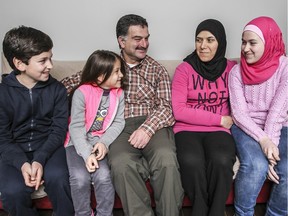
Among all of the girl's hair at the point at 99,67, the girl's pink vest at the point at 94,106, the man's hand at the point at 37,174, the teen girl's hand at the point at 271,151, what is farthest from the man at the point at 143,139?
the teen girl's hand at the point at 271,151

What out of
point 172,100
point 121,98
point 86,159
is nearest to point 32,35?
point 121,98

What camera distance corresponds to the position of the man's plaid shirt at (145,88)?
1841 mm

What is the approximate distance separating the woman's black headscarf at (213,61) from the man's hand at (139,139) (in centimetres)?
51

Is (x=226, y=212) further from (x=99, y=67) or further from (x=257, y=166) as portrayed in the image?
(x=99, y=67)

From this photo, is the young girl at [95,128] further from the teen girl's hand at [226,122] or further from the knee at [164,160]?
the teen girl's hand at [226,122]

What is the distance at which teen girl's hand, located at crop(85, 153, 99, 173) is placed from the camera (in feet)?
4.79

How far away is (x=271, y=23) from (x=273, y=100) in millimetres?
420

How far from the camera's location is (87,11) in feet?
7.16

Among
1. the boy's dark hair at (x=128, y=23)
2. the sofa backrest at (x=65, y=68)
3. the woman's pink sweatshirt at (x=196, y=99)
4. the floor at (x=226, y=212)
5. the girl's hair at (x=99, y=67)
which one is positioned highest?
the boy's dark hair at (x=128, y=23)

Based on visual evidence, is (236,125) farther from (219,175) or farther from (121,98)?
(121,98)

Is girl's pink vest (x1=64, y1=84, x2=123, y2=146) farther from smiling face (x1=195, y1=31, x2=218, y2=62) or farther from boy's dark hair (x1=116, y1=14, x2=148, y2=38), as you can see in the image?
smiling face (x1=195, y1=31, x2=218, y2=62)

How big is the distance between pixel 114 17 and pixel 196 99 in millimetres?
906

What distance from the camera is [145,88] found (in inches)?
73.3

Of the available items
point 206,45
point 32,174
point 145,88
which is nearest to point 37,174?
point 32,174
